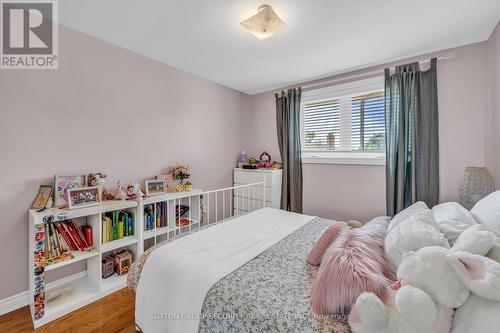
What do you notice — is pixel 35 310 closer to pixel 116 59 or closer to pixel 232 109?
pixel 116 59

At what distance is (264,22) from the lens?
1.67 meters

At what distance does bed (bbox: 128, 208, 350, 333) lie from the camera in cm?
89

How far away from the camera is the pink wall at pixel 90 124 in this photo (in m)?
1.69

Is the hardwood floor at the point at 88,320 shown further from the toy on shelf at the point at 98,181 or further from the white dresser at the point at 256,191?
the white dresser at the point at 256,191

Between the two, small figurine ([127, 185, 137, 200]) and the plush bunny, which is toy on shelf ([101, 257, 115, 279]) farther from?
the plush bunny

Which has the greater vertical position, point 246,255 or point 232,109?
point 232,109

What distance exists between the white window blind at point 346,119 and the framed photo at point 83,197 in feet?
8.49

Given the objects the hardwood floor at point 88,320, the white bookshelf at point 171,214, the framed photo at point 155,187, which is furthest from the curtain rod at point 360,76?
the hardwood floor at point 88,320

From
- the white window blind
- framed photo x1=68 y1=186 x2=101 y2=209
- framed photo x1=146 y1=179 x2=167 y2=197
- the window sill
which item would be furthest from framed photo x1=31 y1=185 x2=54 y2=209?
the white window blind

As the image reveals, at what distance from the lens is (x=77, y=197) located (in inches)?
72.2

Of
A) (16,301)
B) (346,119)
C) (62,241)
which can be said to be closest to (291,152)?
(346,119)

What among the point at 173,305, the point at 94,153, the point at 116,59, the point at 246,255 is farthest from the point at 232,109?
the point at 173,305

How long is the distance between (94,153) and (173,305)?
65.0 inches

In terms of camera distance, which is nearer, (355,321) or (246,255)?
(355,321)
